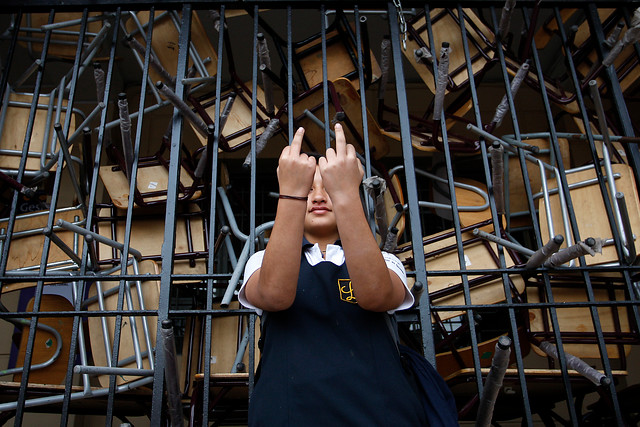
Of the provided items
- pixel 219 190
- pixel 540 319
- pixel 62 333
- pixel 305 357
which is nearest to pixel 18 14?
pixel 219 190

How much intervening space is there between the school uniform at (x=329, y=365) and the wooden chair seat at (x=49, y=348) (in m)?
2.27

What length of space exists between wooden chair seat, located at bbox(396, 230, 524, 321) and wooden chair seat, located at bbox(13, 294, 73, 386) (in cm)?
211

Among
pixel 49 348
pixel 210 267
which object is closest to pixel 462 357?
pixel 210 267

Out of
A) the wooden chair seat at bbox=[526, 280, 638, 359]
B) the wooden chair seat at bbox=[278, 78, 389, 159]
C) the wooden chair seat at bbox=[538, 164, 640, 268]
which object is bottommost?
the wooden chair seat at bbox=[526, 280, 638, 359]

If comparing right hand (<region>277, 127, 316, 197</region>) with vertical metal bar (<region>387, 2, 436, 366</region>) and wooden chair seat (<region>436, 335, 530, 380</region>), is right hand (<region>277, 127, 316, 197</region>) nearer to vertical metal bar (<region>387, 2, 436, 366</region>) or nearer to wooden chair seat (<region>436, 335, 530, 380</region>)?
vertical metal bar (<region>387, 2, 436, 366</region>)

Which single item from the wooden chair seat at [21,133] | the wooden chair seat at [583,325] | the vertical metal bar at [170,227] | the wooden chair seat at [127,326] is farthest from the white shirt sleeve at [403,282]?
the wooden chair seat at [21,133]

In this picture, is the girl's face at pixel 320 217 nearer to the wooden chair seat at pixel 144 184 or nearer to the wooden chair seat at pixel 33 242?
the wooden chair seat at pixel 144 184

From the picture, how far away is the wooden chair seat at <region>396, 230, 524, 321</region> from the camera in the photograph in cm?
287

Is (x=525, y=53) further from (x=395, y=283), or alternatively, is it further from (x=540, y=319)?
(x=395, y=283)

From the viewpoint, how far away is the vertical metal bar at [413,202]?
1.94 m

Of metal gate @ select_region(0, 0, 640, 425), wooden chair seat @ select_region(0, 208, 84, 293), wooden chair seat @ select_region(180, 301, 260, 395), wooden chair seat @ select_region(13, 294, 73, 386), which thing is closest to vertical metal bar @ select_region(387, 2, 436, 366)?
metal gate @ select_region(0, 0, 640, 425)

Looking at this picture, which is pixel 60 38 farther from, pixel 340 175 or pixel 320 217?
pixel 340 175

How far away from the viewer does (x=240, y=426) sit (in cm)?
425

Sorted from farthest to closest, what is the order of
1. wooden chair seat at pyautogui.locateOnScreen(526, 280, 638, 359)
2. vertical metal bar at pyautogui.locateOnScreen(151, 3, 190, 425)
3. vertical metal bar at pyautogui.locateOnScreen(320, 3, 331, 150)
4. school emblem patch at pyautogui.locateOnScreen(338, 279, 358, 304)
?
wooden chair seat at pyautogui.locateOnScreen(526, 280, 638, 359) < vertical metal bar at pyautogui.locateOnScreen(320, 3, 331, 150) < vertical metal bar at pyautogui.locateOnScreen(151, 3, 190, 425) < school emblem patch at pyautogui.locateOnScreen(338, 279, 358, 304)
